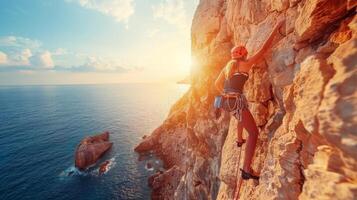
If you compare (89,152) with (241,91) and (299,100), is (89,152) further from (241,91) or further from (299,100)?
(299,100)

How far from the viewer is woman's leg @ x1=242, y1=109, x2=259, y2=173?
8195 mm

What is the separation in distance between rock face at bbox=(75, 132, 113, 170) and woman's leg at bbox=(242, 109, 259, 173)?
49063 mm

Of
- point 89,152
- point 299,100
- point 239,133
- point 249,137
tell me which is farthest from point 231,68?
point 89,152

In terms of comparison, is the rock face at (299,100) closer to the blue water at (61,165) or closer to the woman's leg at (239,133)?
the woman's leg at (239,133)

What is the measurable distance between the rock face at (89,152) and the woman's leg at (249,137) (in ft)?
161

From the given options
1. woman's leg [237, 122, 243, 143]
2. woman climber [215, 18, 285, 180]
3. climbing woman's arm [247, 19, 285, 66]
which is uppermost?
climbing woman's arm [247, 19, 285, 66]

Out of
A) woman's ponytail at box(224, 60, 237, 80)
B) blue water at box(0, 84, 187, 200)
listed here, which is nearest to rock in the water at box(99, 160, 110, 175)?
blue water at box(0, 84, 187, 200)

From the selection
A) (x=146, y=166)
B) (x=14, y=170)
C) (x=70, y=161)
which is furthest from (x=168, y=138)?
(x=14, y=170)

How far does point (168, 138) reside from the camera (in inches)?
2190

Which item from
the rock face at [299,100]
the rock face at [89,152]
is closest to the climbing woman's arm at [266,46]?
the rock face at [299,100]

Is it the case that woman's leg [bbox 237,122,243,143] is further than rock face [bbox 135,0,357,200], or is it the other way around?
woman's leg [bbox 237,122,243,143]

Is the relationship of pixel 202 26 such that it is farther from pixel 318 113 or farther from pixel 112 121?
pixel 112 121

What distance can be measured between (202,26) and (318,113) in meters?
17.7

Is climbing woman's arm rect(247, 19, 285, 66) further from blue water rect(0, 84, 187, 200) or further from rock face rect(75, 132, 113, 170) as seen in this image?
rock face rect(75, 132, 113, 170)
